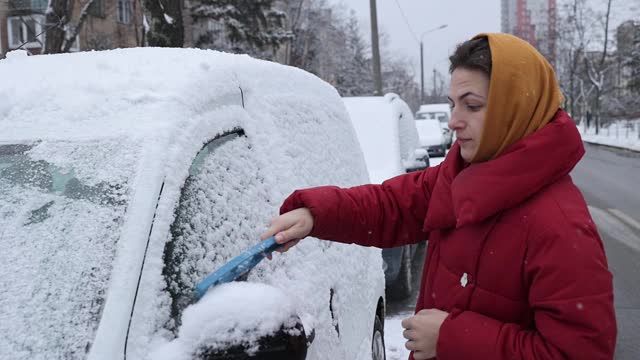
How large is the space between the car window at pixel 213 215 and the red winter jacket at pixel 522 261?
1.85 feet

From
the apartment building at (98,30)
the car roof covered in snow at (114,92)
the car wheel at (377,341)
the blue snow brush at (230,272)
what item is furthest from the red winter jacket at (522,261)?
the apartment building at (98,30)

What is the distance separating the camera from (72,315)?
1.44 metres

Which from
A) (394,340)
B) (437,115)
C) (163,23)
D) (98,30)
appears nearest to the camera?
(394,340)

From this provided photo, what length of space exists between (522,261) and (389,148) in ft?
16.6

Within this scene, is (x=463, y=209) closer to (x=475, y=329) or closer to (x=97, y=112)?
(x=475, y=329)

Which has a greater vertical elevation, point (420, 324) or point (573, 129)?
point (573, 129)

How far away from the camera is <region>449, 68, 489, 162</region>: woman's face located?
5.17 feet

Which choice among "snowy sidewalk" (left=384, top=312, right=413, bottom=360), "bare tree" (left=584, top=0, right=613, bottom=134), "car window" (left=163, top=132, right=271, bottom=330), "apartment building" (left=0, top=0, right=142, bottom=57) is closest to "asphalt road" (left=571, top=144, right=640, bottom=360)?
"snowy sidewalk" (left=384, top=312, right=413, bottom=360)

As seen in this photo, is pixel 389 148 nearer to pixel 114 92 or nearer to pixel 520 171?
pixel 114 92

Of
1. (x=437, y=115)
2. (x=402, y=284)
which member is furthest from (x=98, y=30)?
(x=402, y=284)

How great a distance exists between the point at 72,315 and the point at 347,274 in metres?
1.37

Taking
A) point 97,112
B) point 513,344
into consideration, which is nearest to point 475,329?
point 513,344

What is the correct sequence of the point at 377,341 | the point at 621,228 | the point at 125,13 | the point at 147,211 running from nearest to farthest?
the point at 147,211 < the point at 377,341 < the point at 621,228 < the point at 125,13

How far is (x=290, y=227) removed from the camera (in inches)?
71.6
